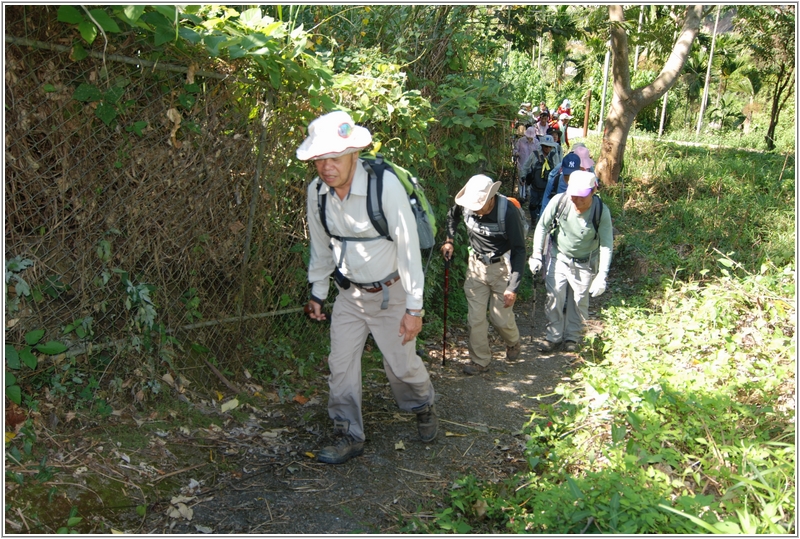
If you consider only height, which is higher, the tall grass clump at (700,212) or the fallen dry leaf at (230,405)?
the tall grass clump at (700,212)

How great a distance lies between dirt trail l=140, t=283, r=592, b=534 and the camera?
3.85 metres

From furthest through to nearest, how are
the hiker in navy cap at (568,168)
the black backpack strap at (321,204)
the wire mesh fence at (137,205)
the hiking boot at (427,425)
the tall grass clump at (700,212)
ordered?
the tall grass clump at (700,212) → the hiker in navy cap at (568,168) → the hiking boot at (427,425) → the black backpack strap at (321,204) → the wire mesh fence at (137,205)

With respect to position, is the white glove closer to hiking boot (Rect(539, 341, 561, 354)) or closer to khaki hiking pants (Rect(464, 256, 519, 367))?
hiking boot (Rect(539, 341, 561, 354))

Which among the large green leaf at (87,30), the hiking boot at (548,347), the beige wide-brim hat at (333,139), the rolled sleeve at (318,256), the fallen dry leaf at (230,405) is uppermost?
the large green leaf at (87,30)

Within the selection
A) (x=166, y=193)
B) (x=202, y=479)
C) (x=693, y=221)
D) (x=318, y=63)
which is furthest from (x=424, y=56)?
(x=693, y=221)

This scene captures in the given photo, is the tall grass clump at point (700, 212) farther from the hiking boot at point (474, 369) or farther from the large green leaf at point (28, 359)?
the large green leaf at point (28, 359)

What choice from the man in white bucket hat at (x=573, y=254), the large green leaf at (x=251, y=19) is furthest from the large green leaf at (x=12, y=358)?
the man in white bucket hat at (x=573, y=254)

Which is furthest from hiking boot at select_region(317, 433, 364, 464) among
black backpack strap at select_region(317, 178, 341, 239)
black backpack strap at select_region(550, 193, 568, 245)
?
black backpack strap at select_region(550, 193, 568, 245)

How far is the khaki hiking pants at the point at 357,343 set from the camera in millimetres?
4445

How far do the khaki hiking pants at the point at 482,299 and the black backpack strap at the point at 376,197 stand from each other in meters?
2.37

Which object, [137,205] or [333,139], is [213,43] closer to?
[333,139]

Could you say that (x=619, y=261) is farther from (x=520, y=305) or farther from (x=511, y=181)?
(x=511, y=181)

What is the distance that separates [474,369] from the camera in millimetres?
6430

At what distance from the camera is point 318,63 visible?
4.57 metres
